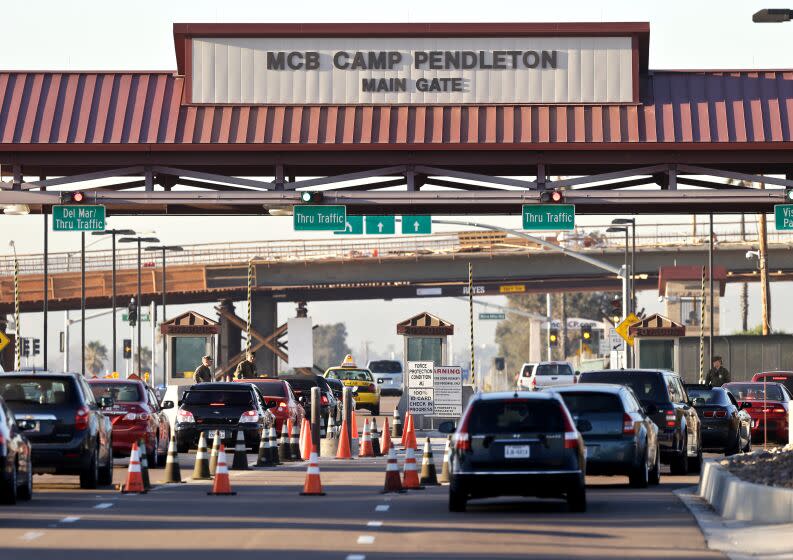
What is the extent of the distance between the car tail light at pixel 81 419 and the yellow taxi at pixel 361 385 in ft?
121

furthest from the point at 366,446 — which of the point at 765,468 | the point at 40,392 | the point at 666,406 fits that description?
the point at 765,468

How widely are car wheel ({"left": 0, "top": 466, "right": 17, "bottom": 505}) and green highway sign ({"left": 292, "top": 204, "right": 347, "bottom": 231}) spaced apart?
18382 millimetres

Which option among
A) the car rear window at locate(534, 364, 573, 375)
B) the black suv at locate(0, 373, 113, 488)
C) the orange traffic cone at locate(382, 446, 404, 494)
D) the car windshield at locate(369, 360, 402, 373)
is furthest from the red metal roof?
the car windshield at locate(369, 360, 402, 373)

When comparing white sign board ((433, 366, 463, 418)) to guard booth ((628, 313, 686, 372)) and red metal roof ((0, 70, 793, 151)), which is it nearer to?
red metal roof ((0, 70, 793, 151))

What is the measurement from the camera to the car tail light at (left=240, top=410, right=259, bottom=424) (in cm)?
3228

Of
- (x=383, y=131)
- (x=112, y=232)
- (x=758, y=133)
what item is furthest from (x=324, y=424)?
(x=112, y=232)

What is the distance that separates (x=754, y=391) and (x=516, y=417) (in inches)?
822

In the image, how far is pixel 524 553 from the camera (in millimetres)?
15281

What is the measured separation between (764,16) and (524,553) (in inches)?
541

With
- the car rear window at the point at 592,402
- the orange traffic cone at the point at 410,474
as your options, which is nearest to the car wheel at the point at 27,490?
the orange traffic cone at the point at 410,474

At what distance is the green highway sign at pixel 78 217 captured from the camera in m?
38.7

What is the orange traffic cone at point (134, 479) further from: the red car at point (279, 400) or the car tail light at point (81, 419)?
the red car at point (279, 400)

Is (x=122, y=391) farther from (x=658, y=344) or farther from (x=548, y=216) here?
(x=658, y=344)

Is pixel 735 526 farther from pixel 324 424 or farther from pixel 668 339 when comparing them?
pixel 668 339
